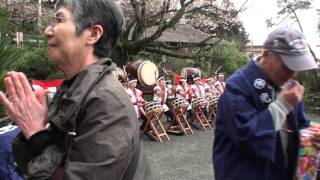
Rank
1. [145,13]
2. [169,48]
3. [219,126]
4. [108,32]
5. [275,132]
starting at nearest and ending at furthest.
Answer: [108,32], [275,132], [219,126], [145,13], [169,48]

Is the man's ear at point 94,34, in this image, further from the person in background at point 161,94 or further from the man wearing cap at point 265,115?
the person in background at point 161,94

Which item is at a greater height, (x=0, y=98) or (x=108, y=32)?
(x=108, y=32)

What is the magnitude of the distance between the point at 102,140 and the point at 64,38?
414 millimetres

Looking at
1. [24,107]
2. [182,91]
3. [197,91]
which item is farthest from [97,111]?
[197,91]

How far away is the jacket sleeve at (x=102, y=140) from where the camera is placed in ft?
4.64

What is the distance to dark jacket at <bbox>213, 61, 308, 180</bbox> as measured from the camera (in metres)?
2.10

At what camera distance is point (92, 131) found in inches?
56.7

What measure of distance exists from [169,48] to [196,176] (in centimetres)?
1418

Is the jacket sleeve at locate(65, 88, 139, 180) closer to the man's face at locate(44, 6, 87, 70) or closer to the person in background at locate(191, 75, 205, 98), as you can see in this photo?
the man's face at locate(44, 6, 87, 70)

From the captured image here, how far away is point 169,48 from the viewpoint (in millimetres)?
21094

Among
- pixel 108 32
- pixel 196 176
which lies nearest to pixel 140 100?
pixel 196 176

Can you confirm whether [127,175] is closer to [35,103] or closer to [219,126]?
[35,103]

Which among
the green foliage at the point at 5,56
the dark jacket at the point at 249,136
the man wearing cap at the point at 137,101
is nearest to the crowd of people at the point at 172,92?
the man wearing cap at the point at 137,101

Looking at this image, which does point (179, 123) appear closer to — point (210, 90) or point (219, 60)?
point (210, 90)
